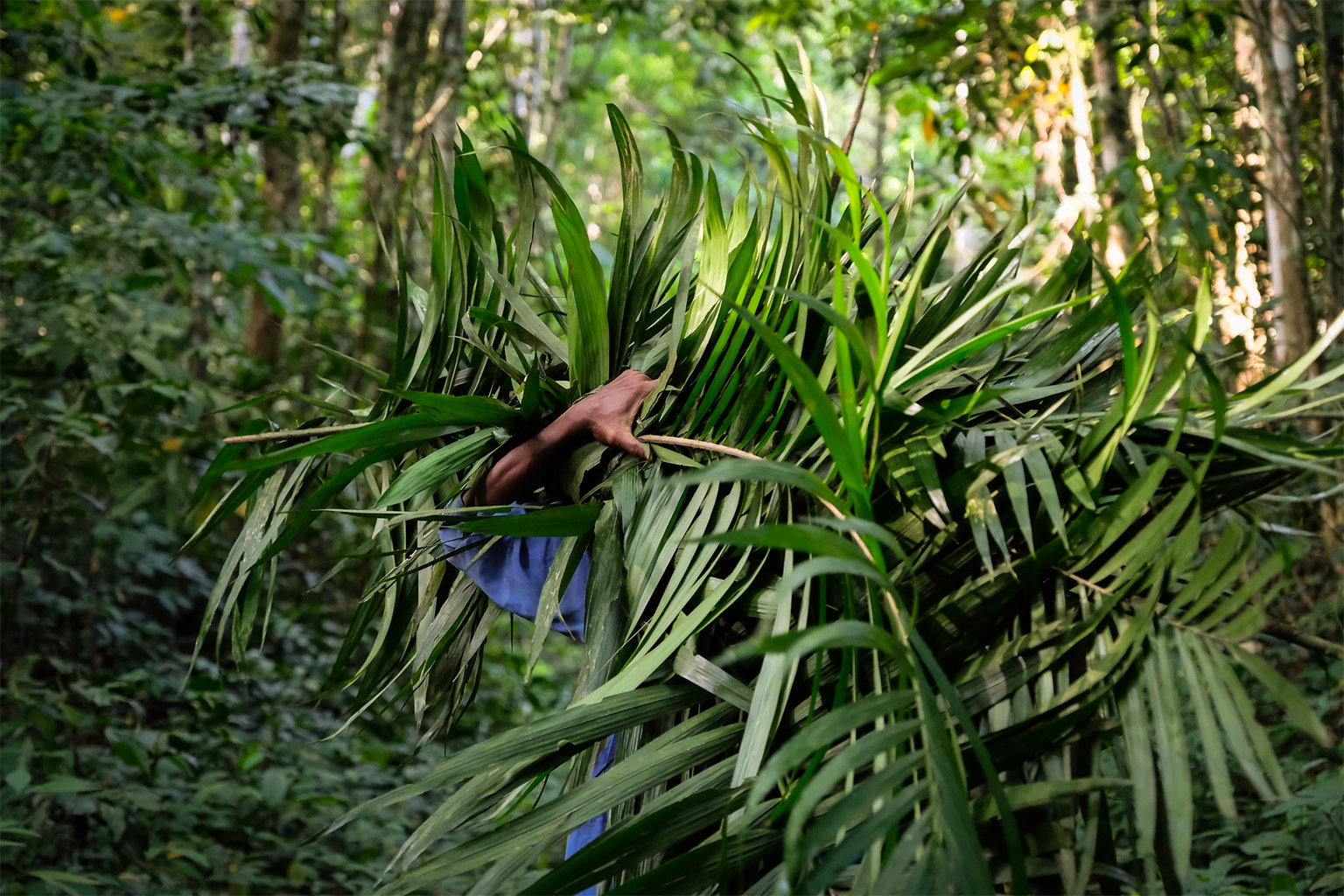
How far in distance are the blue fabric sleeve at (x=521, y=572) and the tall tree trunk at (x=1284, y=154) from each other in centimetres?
167

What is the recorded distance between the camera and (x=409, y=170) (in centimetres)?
326

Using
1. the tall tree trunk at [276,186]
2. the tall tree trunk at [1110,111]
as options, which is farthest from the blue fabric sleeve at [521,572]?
the tall tree trunk at [276,186]

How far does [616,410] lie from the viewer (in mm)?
655

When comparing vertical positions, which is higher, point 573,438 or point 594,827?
point 573,438

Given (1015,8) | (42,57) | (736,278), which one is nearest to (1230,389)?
(1015,8)

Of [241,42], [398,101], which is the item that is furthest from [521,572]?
[241,42]

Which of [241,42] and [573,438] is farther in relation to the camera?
[241,42]

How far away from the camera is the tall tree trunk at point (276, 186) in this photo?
10.1 feet

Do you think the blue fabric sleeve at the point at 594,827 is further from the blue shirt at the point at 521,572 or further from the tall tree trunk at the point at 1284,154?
the tall tree trunk at the point at 1284,154

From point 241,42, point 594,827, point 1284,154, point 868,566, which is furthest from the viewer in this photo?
point 241,42

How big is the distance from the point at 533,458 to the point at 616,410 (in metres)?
0.08

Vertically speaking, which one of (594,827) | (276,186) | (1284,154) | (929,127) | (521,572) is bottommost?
(594,827)

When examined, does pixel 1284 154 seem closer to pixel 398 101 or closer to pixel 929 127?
pixel 929 127

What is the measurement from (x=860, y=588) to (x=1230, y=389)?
2.08 metres
